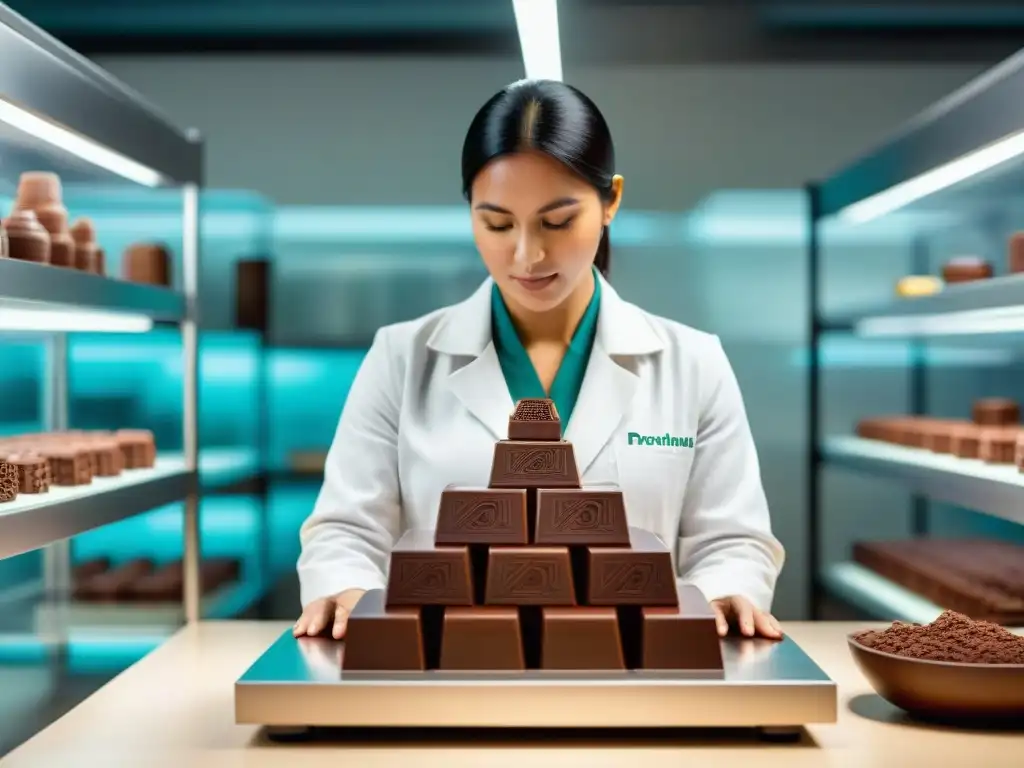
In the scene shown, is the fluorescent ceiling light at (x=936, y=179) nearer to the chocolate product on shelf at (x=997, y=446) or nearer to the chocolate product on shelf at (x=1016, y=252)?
the chocolate product on shelf at (x=1016, y=252)

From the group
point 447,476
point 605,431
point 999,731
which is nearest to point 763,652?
point 999,731

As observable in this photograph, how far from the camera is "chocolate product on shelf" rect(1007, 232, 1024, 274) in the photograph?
326 centimetres

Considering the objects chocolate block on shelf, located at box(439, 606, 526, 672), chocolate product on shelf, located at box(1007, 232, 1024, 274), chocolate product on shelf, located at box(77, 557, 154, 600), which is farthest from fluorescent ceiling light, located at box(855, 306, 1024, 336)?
chocolate product on shelf, located at box(77, 557, 154, 600)

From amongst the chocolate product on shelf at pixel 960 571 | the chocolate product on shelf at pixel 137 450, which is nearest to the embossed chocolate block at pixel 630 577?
the chocolate product on shelf at pixel 137 450

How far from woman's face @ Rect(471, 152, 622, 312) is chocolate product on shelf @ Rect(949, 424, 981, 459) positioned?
6.54ft

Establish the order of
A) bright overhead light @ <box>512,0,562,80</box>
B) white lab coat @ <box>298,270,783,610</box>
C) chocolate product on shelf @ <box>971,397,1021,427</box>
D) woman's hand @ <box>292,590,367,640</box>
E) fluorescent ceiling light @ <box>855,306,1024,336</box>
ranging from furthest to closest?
chocolate product on shelf @ <box>971,397,1021,427</box>
fluorescent ceiling light @ <box>855,306,1024,336</box>
white lab coat @ <box>298,270,783,610</box>
bright overhead light @ <box>512,0,562,80</box>
woman's hand @ <box>292,590,367,640</box>

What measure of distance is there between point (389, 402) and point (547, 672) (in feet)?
2.87

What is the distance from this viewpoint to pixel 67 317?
2443 millimetres

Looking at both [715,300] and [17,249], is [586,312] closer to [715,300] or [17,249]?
[17,249]

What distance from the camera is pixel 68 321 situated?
8.12 ft

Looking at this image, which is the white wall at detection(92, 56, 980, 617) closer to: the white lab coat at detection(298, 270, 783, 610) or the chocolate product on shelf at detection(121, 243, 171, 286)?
the chocolate product on shelf at detection(121, 243, 171, 286)

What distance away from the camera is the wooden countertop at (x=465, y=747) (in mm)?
1557

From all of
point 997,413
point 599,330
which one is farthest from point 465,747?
point 997,413

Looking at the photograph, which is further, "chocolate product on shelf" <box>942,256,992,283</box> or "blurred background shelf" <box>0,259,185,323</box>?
"chocolate product on shelf" <box>942,256,992,283</box>
